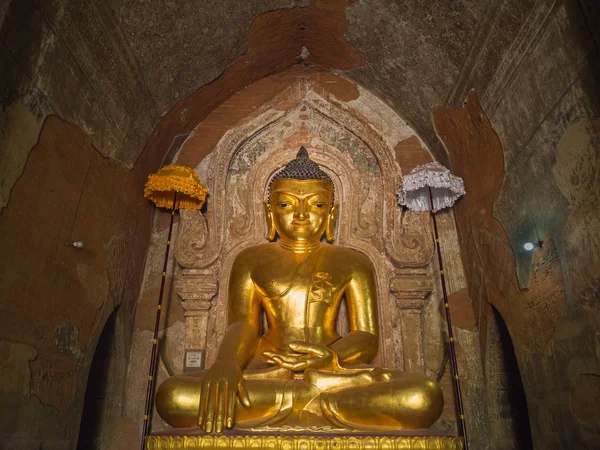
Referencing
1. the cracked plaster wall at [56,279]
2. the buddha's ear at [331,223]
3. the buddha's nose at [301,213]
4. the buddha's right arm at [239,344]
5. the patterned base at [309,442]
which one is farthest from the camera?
the buddha's ear at [331,223]

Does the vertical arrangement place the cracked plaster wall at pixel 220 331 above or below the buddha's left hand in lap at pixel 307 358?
above

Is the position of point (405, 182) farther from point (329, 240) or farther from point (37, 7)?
point (37, 7)

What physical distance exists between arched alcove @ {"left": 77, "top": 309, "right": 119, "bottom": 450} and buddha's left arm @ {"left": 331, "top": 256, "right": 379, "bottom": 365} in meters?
2.02

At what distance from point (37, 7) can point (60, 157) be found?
0.91 metres

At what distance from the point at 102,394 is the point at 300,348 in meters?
2.12

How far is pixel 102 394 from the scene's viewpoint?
14.7 ft

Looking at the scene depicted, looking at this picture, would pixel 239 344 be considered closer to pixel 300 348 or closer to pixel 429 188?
pixel 300 348

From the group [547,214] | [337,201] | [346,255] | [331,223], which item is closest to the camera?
[547,214]

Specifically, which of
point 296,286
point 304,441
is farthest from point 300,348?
point 296,286

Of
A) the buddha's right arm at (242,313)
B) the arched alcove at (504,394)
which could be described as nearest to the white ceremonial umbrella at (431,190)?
the arched alcove at (504,394)

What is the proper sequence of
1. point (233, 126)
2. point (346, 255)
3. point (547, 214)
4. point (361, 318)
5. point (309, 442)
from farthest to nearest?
point (233, 126)
point (346, 255)
point (361, 318)
point (547, 214)
point (309, 442)

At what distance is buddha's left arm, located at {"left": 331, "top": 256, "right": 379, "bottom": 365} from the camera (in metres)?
3.82

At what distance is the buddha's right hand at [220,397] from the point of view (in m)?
2.97

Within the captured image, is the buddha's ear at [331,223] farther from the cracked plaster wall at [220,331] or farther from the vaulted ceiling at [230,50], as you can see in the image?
the vaulted ceiling at [230,50]
